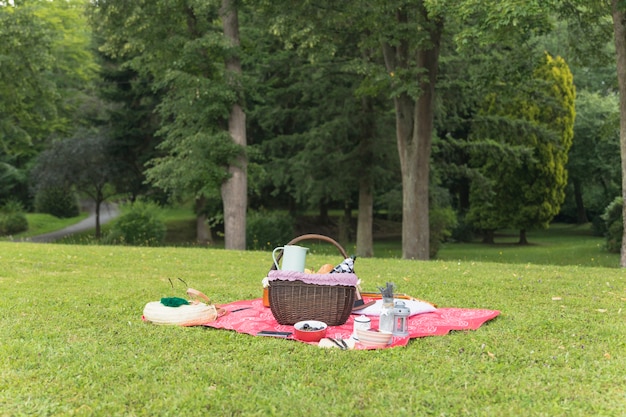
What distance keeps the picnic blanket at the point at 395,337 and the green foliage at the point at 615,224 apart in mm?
15295

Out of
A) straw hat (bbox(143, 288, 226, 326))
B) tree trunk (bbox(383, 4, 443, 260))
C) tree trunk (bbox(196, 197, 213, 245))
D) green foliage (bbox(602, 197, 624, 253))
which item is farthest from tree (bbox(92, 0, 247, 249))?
green foliage (bbox(602, 197, 624, 253))

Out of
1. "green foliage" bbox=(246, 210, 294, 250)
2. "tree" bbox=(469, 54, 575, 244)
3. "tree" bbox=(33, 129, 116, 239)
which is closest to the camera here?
"green foliage" bbox=(246, 210, 294, 250)

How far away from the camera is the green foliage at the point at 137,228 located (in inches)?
694

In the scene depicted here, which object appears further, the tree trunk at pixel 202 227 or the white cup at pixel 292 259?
the tree trunk at pixel 202 227

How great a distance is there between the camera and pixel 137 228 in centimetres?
1769

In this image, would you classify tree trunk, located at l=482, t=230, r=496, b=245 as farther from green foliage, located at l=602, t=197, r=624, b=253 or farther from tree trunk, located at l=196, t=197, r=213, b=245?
tree trunk, located at l=196, t=197, r=213, b=245

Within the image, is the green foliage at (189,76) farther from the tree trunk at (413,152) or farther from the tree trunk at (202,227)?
the tree trunk at (202,227)

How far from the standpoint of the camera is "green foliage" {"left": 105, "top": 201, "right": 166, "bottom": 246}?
17625 mm

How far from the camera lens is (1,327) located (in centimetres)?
483

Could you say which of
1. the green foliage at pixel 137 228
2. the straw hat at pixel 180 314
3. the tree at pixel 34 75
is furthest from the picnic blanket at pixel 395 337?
the tree at pixel 34 75

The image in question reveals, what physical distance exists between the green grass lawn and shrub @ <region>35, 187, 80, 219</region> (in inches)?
1009

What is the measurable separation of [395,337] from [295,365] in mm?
1031

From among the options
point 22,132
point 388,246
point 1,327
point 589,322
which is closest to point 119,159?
point 22,132

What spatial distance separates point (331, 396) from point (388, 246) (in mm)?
21174
